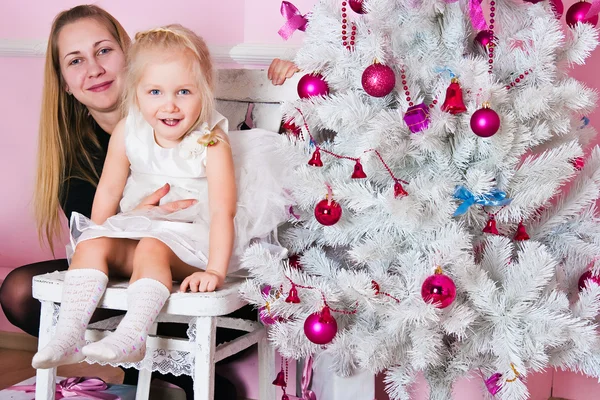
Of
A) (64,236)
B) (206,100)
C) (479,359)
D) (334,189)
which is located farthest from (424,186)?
(64,236)

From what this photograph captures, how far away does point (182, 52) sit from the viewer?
134 centimetres

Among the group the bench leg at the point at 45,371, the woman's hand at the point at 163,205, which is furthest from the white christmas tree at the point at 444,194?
the bench leg at the point at 45,371

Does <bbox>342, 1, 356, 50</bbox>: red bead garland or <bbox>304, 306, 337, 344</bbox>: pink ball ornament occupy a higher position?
<bbox>342, 1, 356, 50</bbox>: red bead garland

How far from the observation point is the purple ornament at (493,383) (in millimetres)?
1178

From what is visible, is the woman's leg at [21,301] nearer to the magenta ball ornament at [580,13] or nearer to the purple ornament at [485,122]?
the purple ornament at [485,122]

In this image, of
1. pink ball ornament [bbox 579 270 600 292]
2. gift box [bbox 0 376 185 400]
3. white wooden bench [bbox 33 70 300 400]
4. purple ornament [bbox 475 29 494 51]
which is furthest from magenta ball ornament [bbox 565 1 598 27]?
gift box [bbox 0 376 185 400]

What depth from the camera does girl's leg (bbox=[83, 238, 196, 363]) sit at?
1.05 m

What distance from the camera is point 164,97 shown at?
4.38 feet

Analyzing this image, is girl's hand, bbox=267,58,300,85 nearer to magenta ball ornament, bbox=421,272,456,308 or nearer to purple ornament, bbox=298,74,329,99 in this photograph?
purple ornament, bbox=298,74,329,99

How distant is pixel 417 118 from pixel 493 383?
0.48m

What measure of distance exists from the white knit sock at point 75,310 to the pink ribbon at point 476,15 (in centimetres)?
75

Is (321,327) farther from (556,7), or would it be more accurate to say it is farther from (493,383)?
(556,7)

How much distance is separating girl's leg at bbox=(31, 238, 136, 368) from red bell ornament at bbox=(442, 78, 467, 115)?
0.64 meters

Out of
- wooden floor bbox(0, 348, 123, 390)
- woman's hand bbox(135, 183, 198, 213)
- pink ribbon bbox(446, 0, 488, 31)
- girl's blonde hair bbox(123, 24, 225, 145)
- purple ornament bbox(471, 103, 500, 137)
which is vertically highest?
pink ribbon bbox(446, 0, 488, 31)
